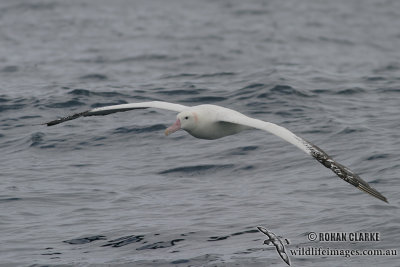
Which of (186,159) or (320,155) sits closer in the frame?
(320,155)

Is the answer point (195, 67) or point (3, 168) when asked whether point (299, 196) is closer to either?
point (3, 168)

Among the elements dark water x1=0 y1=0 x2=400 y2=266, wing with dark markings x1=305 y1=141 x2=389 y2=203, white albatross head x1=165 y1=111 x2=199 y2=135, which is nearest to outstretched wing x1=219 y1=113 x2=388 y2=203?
wing with dark markings x1=305 y1=141 x2=389 y2=203

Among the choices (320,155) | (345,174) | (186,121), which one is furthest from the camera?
(186,121)

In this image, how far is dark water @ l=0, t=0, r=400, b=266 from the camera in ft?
41.8

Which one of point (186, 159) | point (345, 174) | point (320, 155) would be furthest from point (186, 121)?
point (345, 174)

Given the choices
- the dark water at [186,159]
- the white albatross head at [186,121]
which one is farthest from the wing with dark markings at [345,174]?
the white albatross head at [186,121]

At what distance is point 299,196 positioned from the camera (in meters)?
14.4

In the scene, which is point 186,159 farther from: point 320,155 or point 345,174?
point 345,174

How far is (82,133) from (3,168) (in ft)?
8.18

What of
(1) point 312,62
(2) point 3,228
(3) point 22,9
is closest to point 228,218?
(2) point 3,228

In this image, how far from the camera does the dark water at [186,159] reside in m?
12.8

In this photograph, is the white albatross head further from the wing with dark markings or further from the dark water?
the wing with dark markings

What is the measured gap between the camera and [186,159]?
16.5 m

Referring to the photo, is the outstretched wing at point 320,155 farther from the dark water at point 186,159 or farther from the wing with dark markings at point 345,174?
the dark water at point 186,159
